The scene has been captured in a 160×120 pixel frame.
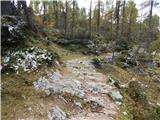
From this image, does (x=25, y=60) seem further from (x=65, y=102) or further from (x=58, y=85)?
(x=65, y=102)

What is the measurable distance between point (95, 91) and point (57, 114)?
13.6 ft

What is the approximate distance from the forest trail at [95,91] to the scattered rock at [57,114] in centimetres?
42

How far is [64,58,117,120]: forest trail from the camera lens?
38.4 feet

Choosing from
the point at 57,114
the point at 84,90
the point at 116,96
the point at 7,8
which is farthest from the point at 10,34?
the point at 116,96

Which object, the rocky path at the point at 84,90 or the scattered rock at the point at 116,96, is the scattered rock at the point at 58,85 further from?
the scattered rock at the point at 116,96

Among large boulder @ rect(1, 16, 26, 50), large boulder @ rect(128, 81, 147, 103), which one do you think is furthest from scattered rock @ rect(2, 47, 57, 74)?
large boulder @ rect(128, 81, 147, 103)

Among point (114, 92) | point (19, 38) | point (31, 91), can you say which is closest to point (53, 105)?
point (31, 91)

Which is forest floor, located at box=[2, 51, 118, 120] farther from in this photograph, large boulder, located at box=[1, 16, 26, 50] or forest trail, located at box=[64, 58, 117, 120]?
large boulder, located at box=[1, 16, 26, 50]

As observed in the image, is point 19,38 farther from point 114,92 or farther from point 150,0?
point 150,0

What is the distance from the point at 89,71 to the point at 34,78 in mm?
7234

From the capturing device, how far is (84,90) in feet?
46.2

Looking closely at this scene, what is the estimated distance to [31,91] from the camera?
38.2 ft

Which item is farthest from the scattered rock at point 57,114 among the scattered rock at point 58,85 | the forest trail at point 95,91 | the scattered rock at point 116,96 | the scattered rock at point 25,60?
the scattered rock at point 116,96

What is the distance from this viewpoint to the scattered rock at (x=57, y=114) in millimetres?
10491
